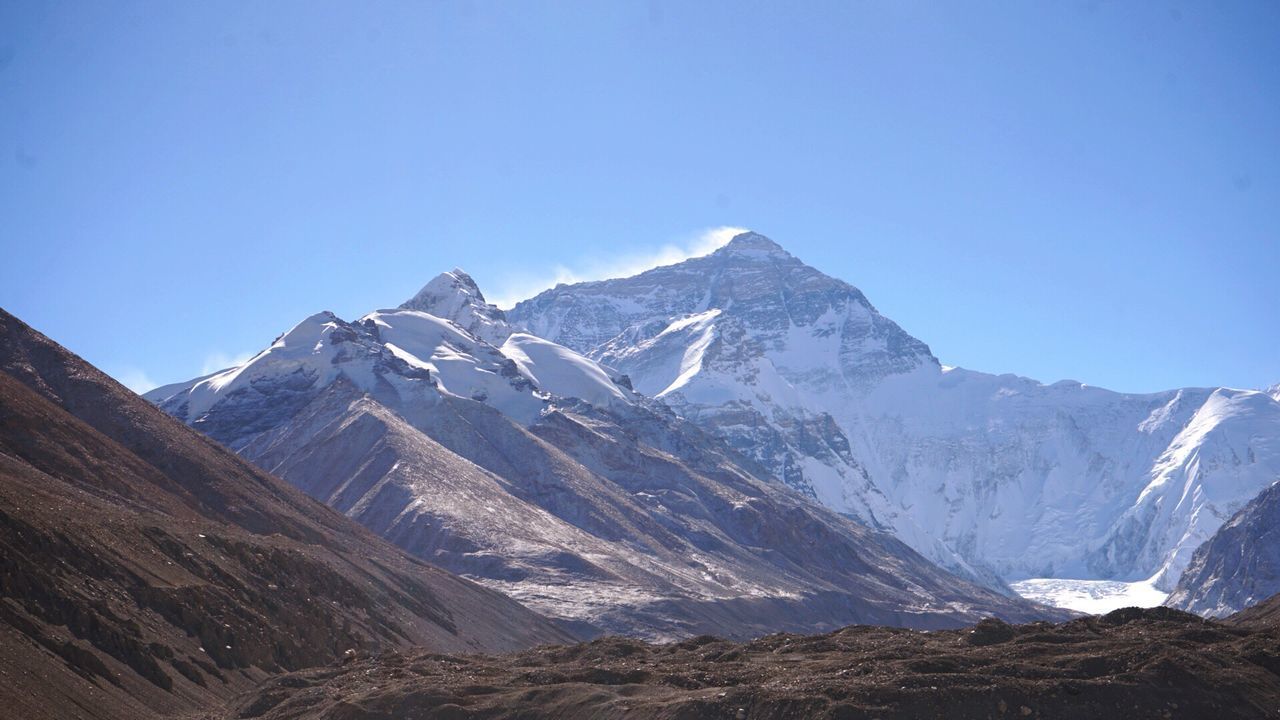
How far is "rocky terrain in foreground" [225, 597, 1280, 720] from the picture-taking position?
56.2 metres

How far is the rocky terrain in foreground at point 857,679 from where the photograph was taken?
185ft

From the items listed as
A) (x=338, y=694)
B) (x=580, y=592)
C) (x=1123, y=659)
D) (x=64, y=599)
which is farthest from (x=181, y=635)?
(x=580, y=592)

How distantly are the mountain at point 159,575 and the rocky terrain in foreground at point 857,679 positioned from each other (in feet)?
28.9

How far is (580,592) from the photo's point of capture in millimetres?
199875

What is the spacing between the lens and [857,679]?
59.0 m

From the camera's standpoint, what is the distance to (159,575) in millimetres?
90812

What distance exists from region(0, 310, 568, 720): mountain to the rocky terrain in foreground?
880 centimetres

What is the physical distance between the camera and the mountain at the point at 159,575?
238 ft

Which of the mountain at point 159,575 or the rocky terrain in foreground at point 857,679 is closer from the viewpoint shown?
the rocky terrain in foreground at point 857,679

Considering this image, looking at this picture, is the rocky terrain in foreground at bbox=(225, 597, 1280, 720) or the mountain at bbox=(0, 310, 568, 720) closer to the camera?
the rocky terrain in foreground at bbox=(225, 597, 1280, 720)

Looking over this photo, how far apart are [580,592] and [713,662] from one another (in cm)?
13014

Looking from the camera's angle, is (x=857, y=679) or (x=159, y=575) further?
(x=159, y=575)

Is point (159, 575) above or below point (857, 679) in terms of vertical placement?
below

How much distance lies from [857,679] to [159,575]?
2010 inches
